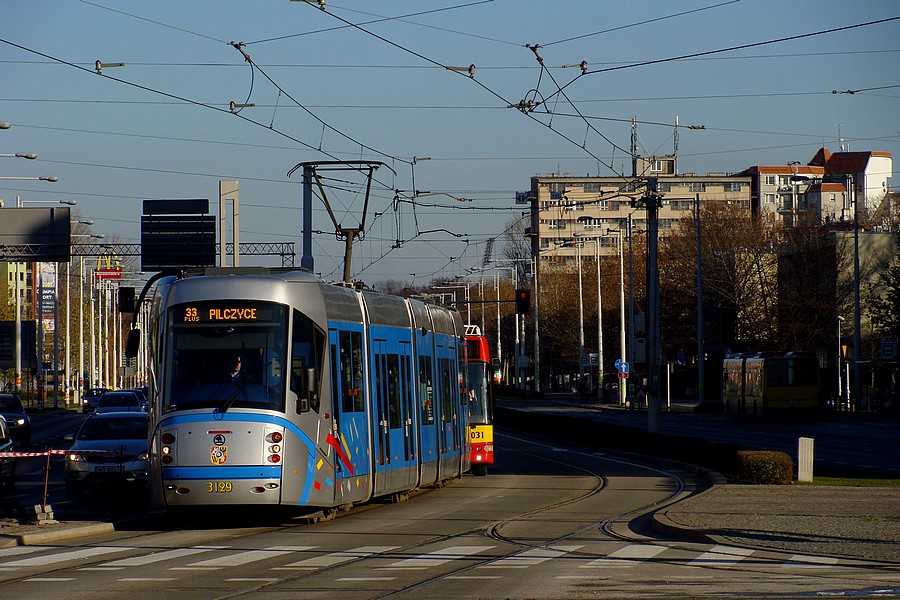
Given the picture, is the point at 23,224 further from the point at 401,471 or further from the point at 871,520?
the point at 871,520

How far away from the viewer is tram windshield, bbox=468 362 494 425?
92.6ft

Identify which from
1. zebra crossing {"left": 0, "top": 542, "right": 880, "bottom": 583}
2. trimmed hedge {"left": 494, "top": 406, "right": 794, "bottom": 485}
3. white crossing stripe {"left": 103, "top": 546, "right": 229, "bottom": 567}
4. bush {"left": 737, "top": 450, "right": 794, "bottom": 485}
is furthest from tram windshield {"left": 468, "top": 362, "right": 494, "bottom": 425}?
white crossing stripe {"left": 103, "top": 546, "right": 229, "bottom": 567}

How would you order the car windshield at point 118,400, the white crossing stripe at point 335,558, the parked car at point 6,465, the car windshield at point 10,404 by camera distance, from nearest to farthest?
the white crossing stripe at point 335,558 → the parked car at point 6,465 → the car windshield at point 10,404 → the car windshield at point 118,400

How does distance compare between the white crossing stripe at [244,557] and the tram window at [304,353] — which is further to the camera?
the tram window at [304,353]

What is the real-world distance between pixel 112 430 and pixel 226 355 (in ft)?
28.3

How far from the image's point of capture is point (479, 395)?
2844 centimetres

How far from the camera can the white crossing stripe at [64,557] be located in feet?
44.9

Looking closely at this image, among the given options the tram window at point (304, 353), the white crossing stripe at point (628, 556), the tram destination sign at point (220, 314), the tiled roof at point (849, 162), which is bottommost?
the white crossing stripe at point (628, 556)

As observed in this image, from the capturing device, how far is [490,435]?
28.8 m

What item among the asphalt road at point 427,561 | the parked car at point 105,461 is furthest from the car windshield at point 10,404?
the asphalt road at point 427,561

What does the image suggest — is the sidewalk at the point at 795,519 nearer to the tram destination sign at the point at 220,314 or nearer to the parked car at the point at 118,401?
the tram destination sign at the point at 220,314

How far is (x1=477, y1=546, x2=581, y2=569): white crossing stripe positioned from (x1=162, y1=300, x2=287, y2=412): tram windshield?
12.8 ft

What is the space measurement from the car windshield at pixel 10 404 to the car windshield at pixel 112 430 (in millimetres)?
20564

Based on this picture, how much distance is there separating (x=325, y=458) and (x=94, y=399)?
154ft
